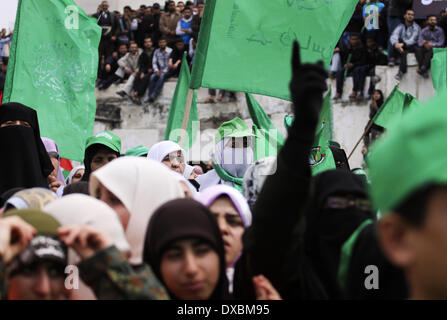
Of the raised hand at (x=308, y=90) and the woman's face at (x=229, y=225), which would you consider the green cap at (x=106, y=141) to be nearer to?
the woman's face at (x=229, y=225)

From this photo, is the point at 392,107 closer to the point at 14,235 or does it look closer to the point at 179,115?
the point at 179,115

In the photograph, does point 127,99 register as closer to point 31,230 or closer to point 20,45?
point 20,45

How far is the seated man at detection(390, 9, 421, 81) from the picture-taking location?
13.1 metres

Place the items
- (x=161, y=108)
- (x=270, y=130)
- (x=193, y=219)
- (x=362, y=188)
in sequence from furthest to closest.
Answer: (x=161, y=108) < (x=270, y=130) < (x=362, y=188) < (x=193, y=219)

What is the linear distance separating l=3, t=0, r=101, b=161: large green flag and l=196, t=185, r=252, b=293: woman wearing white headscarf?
3322 millimetres

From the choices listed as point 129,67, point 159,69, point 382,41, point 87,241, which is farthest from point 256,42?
point 129,67

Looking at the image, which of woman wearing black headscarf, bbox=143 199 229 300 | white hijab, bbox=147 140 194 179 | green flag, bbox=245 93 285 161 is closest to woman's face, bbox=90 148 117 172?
white hijab, bbox=147 140 194 179

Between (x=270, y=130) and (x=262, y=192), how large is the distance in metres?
4.45

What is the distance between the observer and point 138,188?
2566mm

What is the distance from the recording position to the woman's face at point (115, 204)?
251 cm

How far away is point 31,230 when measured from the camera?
1915mm

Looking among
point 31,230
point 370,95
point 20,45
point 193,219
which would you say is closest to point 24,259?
point 31,230

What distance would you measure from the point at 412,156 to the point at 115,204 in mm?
1376

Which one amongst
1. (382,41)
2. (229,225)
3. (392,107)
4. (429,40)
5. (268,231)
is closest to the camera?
(268,231)
